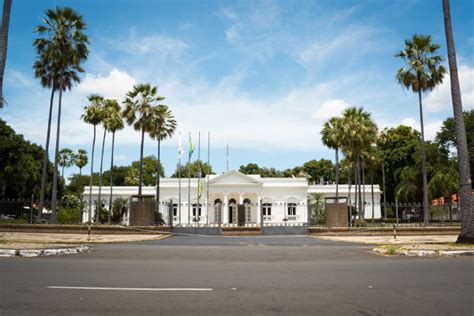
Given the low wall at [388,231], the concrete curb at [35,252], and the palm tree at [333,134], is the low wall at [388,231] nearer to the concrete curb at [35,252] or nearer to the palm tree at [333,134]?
the palm tree at [333,134]

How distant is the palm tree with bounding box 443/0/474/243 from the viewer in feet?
45.8

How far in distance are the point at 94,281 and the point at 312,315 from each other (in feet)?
13.2

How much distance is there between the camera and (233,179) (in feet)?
156

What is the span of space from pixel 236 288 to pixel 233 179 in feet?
135

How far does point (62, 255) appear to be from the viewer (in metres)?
11.9

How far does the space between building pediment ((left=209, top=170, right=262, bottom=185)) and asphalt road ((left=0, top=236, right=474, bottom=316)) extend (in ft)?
123

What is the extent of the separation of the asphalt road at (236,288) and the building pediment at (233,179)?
37.4 m

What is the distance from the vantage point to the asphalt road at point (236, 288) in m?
5.05

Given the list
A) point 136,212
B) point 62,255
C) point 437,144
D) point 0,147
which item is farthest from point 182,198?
point 62,255

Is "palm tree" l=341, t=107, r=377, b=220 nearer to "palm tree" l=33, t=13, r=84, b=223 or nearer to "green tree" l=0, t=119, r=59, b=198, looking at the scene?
"palm tree" l=33, t=13, r=84, b=223

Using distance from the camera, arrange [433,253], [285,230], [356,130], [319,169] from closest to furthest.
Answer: [433,253], [285,230], [356,130], [319,169]

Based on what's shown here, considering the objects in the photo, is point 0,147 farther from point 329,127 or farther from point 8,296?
point 8,296

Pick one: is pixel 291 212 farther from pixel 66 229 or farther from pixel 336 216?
pixel 66 229

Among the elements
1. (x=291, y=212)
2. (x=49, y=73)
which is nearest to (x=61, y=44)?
(x=49, y=73)
